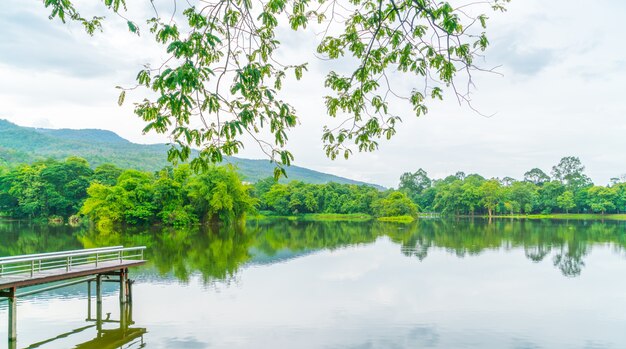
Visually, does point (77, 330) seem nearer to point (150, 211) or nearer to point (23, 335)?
point (23, 335)

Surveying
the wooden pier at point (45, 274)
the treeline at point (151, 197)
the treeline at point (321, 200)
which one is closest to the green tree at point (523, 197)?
the treeline at point (321, 200)

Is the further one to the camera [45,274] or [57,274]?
[57,274]

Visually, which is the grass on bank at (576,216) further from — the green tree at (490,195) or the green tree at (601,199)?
the green tree at (490,195)

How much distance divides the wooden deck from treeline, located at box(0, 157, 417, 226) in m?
24.5

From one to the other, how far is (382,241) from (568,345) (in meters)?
25.0

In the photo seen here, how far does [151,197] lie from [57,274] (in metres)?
36.3

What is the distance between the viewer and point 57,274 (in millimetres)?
12164

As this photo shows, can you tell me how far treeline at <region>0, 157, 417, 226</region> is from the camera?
45281mm

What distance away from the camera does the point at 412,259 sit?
87.1ft

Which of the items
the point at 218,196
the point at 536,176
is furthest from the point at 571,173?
the point at 218,196

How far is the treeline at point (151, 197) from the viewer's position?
45281 mm

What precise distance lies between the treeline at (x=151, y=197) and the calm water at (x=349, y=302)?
16.0 m

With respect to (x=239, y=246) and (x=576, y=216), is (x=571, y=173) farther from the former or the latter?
(x=239, y=246)

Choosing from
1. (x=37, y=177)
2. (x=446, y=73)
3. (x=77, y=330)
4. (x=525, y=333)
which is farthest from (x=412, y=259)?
(x=37, y=177)
